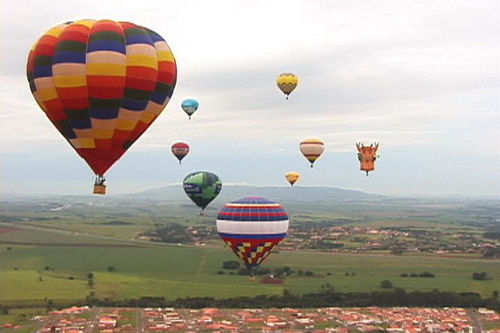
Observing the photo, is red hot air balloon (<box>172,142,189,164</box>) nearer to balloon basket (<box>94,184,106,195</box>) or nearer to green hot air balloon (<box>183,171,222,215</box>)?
green hot air balloon (<box>183,171,222,215</box>)

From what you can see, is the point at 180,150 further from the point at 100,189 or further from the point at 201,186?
the point at 100,189

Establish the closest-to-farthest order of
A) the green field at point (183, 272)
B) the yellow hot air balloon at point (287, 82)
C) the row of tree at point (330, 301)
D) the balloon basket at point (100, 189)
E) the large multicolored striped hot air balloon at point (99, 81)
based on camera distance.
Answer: the large multicolored striped hot air balloon at point (99, 81), the balloon basket at point (100, 189), the yellow hot air balloon at point (287, 82), the row of tree at point (330, 301), the green field at point (183, 272)

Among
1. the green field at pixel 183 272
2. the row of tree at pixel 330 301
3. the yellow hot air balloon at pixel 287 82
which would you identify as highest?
the yellow hot air balloon at pixel 287 82

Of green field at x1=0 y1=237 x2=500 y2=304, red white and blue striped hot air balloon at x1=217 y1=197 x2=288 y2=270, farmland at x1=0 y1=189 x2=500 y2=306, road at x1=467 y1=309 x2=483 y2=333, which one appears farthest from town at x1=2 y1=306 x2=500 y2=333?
red white and blue striped hot air balloon at x1=217 y1=197 x2=288 y2=270

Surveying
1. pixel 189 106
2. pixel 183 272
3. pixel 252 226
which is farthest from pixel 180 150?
pixel 183 272

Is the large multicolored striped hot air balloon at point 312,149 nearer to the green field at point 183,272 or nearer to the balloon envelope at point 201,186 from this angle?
the balloon envelope at point 201,186

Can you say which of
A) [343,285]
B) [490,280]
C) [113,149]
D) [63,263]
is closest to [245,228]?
[113,149]

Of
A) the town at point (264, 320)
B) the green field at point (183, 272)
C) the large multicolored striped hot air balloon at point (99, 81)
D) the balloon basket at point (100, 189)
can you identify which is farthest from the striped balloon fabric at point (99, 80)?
the green field at point (183, 272)

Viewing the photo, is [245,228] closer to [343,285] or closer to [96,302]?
[96,302]
